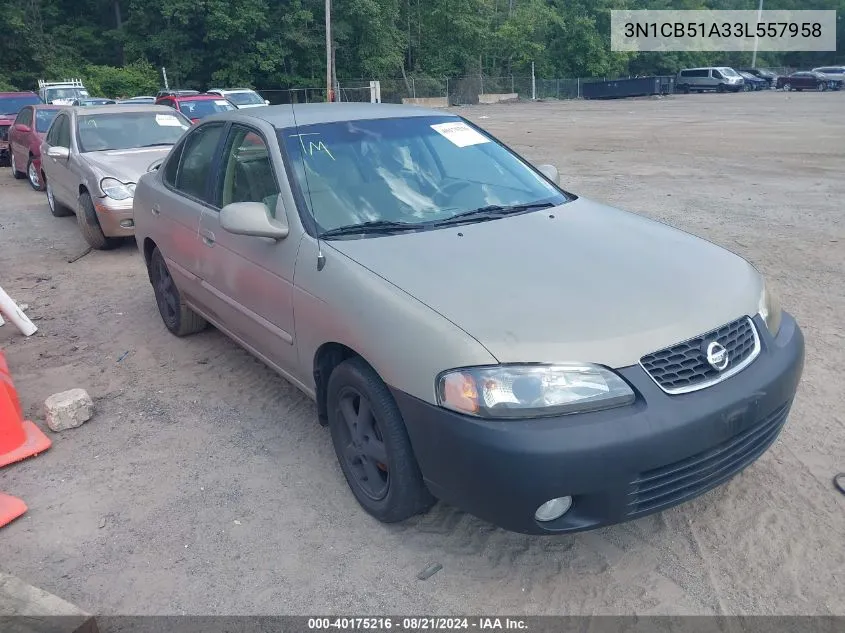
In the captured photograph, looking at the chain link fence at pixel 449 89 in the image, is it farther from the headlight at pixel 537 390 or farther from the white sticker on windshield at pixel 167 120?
the headlight at pixel 537 390

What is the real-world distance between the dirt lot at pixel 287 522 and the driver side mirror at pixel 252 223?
1.18 meters

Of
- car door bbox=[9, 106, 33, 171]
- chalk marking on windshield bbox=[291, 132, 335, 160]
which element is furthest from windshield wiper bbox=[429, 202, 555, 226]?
car door bbox=[9, 106, 33, 171]

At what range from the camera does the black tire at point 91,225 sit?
7.89 meters

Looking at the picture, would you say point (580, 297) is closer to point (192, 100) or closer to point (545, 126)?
point (192, 100)

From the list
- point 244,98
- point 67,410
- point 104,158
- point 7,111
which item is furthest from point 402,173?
point 244,98

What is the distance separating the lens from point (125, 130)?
28.9 ft

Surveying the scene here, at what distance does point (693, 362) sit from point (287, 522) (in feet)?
6.10

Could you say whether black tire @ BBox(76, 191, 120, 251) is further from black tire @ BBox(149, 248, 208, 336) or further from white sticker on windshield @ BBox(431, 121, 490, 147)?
white sticker on windshield @ BBox(431, 121, 490, 147)

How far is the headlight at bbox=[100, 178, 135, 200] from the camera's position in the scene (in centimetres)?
761

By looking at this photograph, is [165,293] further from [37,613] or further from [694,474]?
[694,474]

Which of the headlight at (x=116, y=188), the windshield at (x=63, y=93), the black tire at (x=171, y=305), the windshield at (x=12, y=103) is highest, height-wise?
the windshield at (x=63, y=93)

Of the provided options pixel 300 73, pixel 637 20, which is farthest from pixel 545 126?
pixel 637 20

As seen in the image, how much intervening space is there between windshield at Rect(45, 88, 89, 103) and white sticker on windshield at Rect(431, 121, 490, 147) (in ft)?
78.2

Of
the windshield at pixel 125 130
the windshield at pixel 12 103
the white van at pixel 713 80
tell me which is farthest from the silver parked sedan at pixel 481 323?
the white van at pixel 713 80
